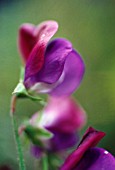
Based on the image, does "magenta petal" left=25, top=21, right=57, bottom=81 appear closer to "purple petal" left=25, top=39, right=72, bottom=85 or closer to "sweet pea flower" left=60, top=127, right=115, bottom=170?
"purple petal" left=25, top=39, right=72, bottom=85

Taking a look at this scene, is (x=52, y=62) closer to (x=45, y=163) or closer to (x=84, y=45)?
(x=45, y=163)

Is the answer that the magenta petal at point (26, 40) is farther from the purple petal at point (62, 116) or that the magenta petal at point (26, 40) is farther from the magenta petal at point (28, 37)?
the purple petal at point (62, 116)

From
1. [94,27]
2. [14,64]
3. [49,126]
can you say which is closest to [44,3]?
[94,27]

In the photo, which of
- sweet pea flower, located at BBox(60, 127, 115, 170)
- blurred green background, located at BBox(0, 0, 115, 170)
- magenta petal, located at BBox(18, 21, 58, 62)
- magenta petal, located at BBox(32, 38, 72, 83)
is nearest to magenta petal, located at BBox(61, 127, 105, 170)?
sweet pea flower, located at BBox(60, 127, 115, 170)

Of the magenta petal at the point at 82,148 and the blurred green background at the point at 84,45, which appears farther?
the blurred green background at the point at 84,45

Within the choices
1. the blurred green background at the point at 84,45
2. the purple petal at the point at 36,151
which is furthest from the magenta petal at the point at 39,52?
the blurred green background at the point at 84,45

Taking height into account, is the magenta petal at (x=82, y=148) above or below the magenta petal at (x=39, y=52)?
below

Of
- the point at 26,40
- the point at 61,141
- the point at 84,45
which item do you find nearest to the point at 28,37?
the point at 26,40
